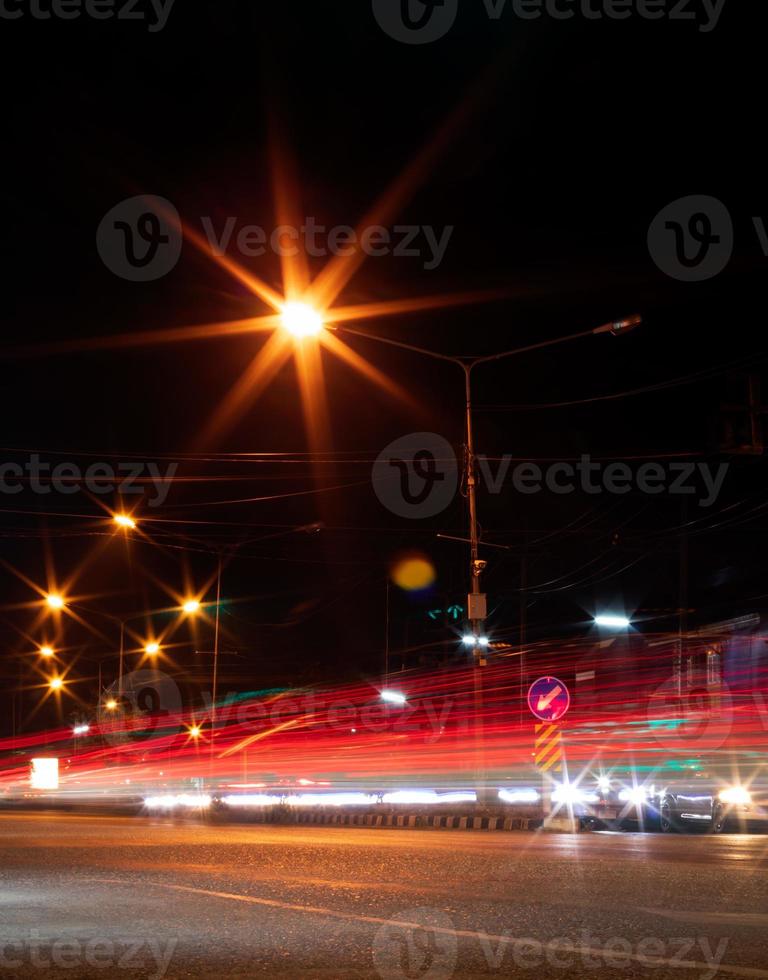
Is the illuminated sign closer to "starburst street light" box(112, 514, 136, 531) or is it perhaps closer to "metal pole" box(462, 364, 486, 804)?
"starburst street light" box(112, 514, 136, 531)

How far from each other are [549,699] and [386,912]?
12.3 m

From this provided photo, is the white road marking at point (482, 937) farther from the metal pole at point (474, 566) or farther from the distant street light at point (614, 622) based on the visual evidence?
the distant street light at point (614, 622)

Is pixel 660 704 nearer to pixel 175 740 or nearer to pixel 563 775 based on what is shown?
pixel 563 775

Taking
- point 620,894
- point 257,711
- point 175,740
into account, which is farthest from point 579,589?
point 620,894

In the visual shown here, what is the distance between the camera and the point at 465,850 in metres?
15.3

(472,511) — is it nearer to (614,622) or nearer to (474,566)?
(474,566)

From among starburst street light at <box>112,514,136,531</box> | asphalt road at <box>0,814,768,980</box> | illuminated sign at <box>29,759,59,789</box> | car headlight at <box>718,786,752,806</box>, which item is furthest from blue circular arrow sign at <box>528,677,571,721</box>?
illuminated sign at <box>29,759,59,789</box>

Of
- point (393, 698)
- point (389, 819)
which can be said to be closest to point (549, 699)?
point (389, 819)

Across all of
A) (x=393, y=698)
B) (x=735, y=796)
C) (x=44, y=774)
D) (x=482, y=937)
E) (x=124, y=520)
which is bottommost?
(x=482, y=937)

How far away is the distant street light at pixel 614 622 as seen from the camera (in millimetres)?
51781

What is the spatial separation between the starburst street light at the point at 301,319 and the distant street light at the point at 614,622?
115 ft

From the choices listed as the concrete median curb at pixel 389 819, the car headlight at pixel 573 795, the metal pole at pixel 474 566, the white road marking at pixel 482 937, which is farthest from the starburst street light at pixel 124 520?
the white road marking at pixel 482 937

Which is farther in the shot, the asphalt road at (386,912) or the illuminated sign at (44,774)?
the illuminated sign at (44,774)

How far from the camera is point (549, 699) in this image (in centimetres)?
2120
